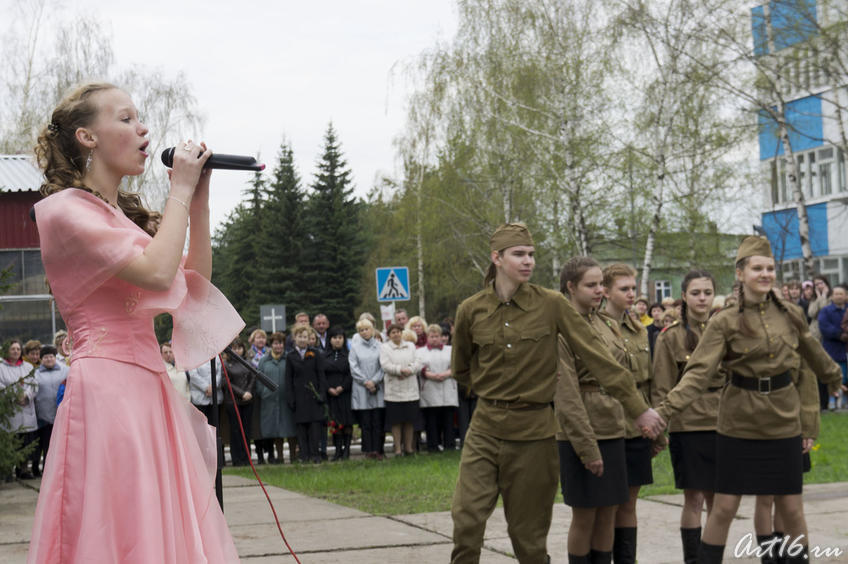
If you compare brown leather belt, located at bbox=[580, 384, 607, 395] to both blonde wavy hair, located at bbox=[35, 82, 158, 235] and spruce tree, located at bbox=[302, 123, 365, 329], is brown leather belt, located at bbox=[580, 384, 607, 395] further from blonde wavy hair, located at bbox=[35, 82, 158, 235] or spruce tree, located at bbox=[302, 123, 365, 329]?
spruce tree, located at bbox=[302, 123, 365, 329]

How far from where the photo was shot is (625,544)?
21.8 ft

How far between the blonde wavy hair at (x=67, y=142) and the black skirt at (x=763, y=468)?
171 inches

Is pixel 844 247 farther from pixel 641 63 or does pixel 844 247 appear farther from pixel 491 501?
pixel 491 501

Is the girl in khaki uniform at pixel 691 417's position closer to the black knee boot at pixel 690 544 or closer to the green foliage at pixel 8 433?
the black knee boot at pixel 690 544

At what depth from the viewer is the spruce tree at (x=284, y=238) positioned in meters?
55.8

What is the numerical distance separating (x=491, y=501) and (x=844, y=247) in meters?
33.6

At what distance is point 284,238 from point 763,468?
52.0 m

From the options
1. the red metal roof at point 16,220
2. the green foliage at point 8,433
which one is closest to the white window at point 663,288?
the red metal roof at point 16,220

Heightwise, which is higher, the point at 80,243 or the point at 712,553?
the point at 80,243

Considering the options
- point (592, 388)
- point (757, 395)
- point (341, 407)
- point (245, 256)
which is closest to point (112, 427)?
point (592, 388)

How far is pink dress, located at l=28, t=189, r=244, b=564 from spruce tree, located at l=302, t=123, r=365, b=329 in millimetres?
51493

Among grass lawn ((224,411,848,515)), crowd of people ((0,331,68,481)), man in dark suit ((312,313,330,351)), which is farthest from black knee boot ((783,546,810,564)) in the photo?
man in dark suit ((312,313,330,351))

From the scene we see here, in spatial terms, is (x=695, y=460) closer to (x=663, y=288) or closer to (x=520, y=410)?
(x=520, y=410)

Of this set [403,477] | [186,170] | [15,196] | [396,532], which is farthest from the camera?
[15,196]
